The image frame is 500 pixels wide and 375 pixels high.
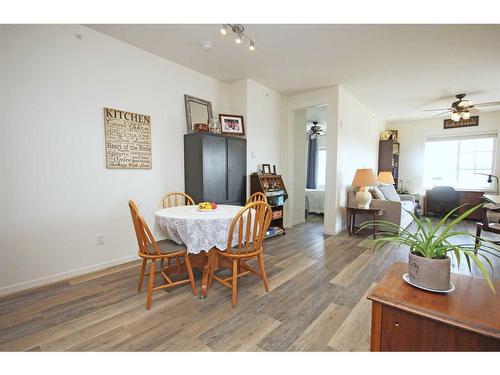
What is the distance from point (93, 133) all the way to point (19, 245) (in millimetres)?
1279

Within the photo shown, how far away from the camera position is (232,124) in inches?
146

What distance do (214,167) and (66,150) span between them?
65.2 inches

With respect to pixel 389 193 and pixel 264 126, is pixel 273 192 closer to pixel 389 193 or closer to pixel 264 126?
pixel 264 126

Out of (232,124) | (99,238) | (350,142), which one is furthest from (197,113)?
(350,142)

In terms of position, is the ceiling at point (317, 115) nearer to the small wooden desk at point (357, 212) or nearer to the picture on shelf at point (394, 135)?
the picture on shelf at point (394, 135)

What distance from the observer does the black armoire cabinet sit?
Answer: 3170 millimetres

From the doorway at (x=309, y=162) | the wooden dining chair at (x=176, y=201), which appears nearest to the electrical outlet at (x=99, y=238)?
the wooden dining chair at (x=176, y=201)

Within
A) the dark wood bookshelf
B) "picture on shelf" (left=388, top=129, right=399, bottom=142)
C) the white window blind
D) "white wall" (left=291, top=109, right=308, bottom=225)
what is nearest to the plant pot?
the dark wood bookshelf

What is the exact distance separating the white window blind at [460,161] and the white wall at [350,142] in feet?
6.48

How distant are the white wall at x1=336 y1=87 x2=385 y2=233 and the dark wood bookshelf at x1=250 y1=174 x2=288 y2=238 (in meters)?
1.10

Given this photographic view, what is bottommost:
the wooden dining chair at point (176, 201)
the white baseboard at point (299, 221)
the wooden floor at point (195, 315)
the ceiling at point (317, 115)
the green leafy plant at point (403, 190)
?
the white baseboard at point (299, 221)

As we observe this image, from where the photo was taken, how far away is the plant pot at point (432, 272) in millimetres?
960
